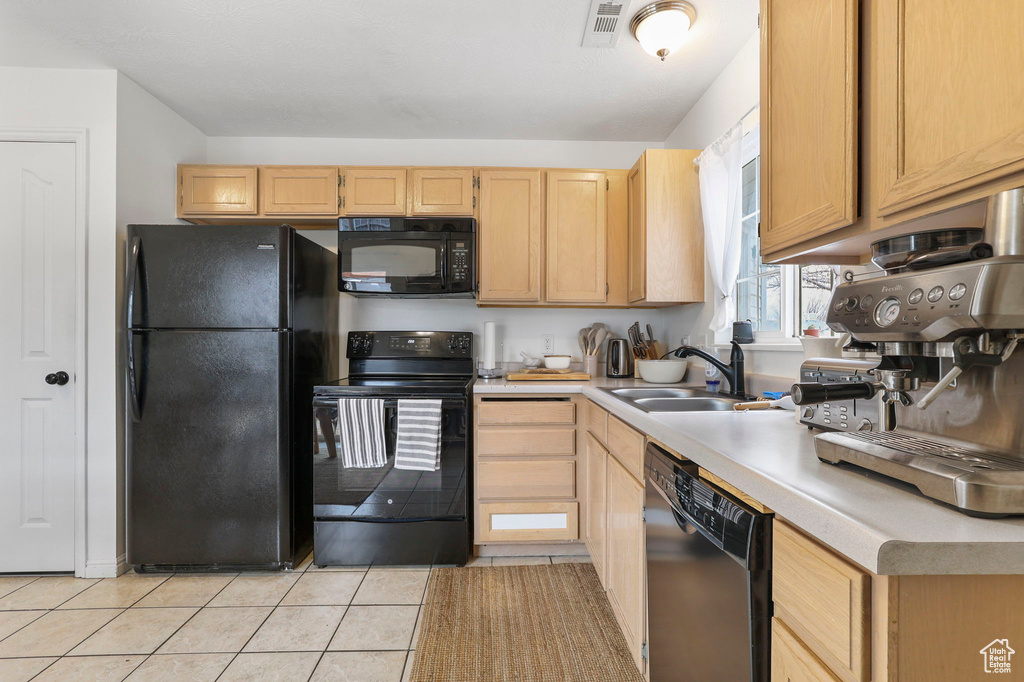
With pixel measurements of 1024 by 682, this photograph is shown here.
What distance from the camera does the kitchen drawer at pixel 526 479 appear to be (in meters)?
2.47

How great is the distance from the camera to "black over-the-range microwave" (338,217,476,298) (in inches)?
106

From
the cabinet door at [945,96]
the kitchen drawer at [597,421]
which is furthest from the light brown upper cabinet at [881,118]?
the kitchen drawer at [597,421]

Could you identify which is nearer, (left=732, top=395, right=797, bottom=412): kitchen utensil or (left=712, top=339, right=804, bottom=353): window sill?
(left=732, top=395, right=797, bottom=412): kitchen utensil

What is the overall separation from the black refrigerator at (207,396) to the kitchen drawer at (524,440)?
3.14ft

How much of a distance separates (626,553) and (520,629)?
0.59 meters

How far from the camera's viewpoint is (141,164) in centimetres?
251

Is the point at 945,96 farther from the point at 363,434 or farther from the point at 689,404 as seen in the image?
the point at 363,434

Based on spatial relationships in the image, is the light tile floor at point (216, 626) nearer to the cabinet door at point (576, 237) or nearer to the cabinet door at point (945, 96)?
the cabinet door at point (576, 237)

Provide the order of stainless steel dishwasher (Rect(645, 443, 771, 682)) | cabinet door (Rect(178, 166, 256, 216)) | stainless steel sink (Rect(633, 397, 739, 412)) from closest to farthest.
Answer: stainless steel dishwasher (Rect(645, 443, 771, 682))
stainless steel sink (Rect(633, 397, 739, 412))
cabinet door (Rect(178, 166, 256, 216))

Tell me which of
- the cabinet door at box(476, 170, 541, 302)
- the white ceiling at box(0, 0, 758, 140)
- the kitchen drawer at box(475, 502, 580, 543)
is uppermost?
the white ceiling at box(0, 0, 758, 140)

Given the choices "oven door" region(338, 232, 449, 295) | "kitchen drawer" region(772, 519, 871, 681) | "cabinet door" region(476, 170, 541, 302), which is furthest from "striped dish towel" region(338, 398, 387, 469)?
"kitchen drawer" region(772, 519, 871, 681)

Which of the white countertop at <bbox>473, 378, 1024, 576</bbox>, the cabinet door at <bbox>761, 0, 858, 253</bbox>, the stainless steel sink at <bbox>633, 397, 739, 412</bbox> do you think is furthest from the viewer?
the stainless steel sink at <bbox>633, 397, 739, 412</bbox>

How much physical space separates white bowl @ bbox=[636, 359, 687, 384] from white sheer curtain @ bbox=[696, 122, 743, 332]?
0.29m

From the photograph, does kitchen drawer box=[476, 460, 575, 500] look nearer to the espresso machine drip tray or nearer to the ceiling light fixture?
the espresso machine drip tray
